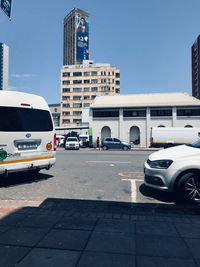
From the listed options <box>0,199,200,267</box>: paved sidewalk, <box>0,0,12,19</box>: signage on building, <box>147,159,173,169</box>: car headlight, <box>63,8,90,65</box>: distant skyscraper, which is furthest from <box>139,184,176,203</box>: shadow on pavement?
<box>63,8,90,65</box>: distant skyscraper

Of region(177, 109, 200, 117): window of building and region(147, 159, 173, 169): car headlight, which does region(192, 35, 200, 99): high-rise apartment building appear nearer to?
region(177, 109, 200, 117): window of building

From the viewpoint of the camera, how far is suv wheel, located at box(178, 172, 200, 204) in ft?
13.7

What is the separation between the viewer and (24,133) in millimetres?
5480

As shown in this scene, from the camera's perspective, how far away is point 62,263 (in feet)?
6.88

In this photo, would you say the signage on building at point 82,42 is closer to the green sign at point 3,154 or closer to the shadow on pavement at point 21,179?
the shadow on pavement at point 21,179

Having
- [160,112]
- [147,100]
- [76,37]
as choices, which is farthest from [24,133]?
[76,37]

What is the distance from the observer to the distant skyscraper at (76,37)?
12800 cm

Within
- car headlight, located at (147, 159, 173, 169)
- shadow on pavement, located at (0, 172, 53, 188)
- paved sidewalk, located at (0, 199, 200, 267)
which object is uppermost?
car headlight, located at (147, 159, 173, 169)

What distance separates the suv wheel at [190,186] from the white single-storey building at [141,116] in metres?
30.4

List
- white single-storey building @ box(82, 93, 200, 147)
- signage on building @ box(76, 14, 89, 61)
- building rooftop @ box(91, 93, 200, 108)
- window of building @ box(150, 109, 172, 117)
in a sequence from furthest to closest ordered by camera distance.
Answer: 1. signage on building @ box(76, 14, 89, 61)
2. window of building @ box(150, 109, 172, 117)
3. building rooftop @ box(91, 93, 200, 108)
4. white single-storey building @ box(82, 93, 200, 147)

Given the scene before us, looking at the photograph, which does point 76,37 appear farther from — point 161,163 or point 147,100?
point 161,163

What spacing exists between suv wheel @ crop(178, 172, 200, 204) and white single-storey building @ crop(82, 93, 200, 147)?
3039 cm

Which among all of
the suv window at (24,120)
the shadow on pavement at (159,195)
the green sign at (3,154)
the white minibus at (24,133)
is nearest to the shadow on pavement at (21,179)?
the white minibus at (24,133)

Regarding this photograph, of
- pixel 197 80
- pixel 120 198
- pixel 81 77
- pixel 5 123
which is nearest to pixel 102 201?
pixel 120 198
